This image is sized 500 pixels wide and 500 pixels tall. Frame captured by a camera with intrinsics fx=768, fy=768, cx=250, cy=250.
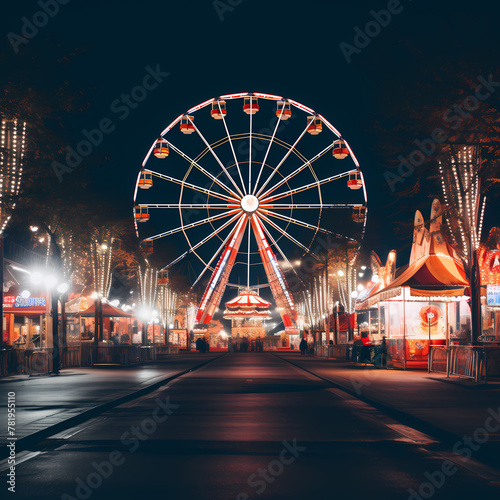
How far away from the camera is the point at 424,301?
115 ft

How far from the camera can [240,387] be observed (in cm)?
2373

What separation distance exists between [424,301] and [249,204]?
26645mm

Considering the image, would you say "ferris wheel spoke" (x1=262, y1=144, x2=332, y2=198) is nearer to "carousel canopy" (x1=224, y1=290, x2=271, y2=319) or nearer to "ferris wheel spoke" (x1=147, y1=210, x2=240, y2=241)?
"ferris wheel spoke" (x1=147, y1=210, x2=240, y2=241)

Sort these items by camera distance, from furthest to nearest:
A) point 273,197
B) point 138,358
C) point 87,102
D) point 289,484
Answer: point 273,197 → point 138,358 → point 87,102 → point 289,484

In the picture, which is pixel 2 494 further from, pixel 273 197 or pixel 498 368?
pixel 273 197

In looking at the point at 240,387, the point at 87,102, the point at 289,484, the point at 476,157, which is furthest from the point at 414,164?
the point at 289,484

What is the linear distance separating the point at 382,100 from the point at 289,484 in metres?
12.9

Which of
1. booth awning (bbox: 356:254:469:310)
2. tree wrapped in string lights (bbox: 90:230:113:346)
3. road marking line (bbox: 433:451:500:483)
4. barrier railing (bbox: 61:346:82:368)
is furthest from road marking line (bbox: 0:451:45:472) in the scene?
tree wrapped in string lights (bbox: 90:230:113:346)

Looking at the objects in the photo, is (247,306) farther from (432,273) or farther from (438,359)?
(438,359)

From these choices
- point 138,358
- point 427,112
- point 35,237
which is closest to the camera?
point 427,112

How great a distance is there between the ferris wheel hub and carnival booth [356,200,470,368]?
22.1m

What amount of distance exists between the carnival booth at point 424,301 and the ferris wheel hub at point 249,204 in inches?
871

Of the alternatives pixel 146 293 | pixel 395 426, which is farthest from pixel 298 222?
pixel 395 426

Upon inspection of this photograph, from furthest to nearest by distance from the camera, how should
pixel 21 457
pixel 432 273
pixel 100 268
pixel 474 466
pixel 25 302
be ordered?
pixel 100 268 < pixel 25 302 < pixel 432 273 < pixel 21 457 < pixel 474 466
